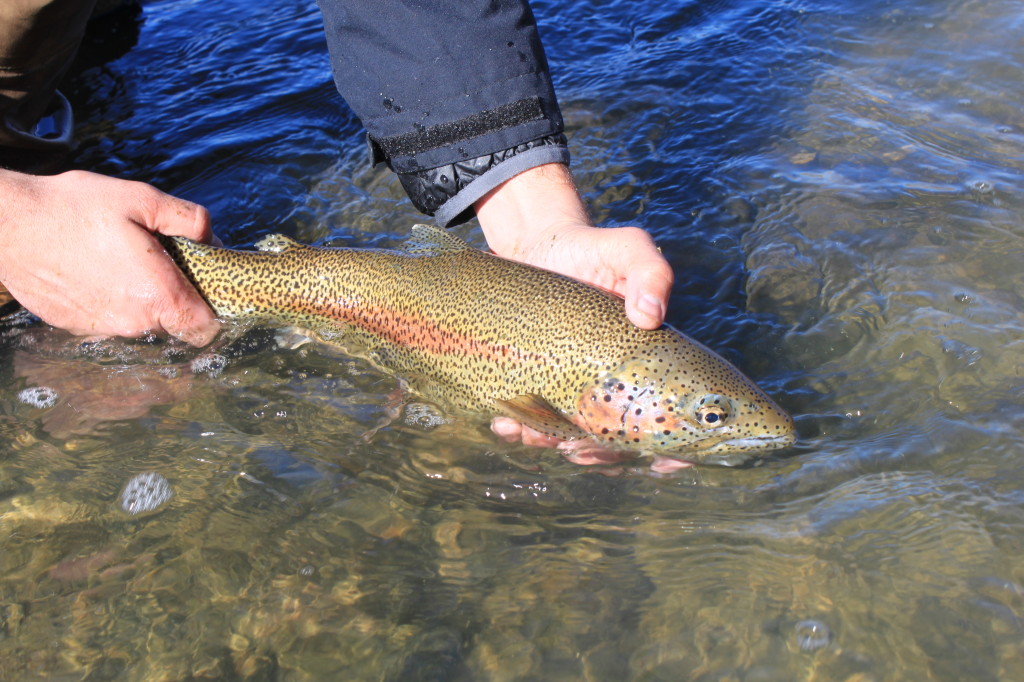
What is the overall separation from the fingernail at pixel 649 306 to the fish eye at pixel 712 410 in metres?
0.45

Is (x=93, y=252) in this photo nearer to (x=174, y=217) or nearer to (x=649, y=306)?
(x=174, y=217)

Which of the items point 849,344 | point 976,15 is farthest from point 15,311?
point 976,15

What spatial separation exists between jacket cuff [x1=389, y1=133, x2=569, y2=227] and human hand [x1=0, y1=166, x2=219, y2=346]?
1395 mm

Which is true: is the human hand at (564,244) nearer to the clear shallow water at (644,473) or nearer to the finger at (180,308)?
the clear shallow water at (644,473)

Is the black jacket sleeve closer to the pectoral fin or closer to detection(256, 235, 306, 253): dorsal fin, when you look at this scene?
detection(256, 235, 306, 253): dorsal fin

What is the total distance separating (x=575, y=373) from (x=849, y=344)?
5.46 feet

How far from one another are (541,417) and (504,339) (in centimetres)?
46

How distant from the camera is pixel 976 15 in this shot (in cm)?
747

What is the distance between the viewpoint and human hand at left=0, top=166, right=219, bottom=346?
4348 mm

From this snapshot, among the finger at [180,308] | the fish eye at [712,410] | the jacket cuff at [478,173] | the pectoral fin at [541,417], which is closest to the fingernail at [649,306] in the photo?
the fish eye at [712,410]

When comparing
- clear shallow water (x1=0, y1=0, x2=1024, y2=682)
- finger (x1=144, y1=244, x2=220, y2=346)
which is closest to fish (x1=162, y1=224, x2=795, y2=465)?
finger (x1=144, y1=244, x2=220, y2=346)

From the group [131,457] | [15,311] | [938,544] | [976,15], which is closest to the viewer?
[938,544]

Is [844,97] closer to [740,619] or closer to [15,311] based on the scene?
[740,619]

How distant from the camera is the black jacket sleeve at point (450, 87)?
4180mm
